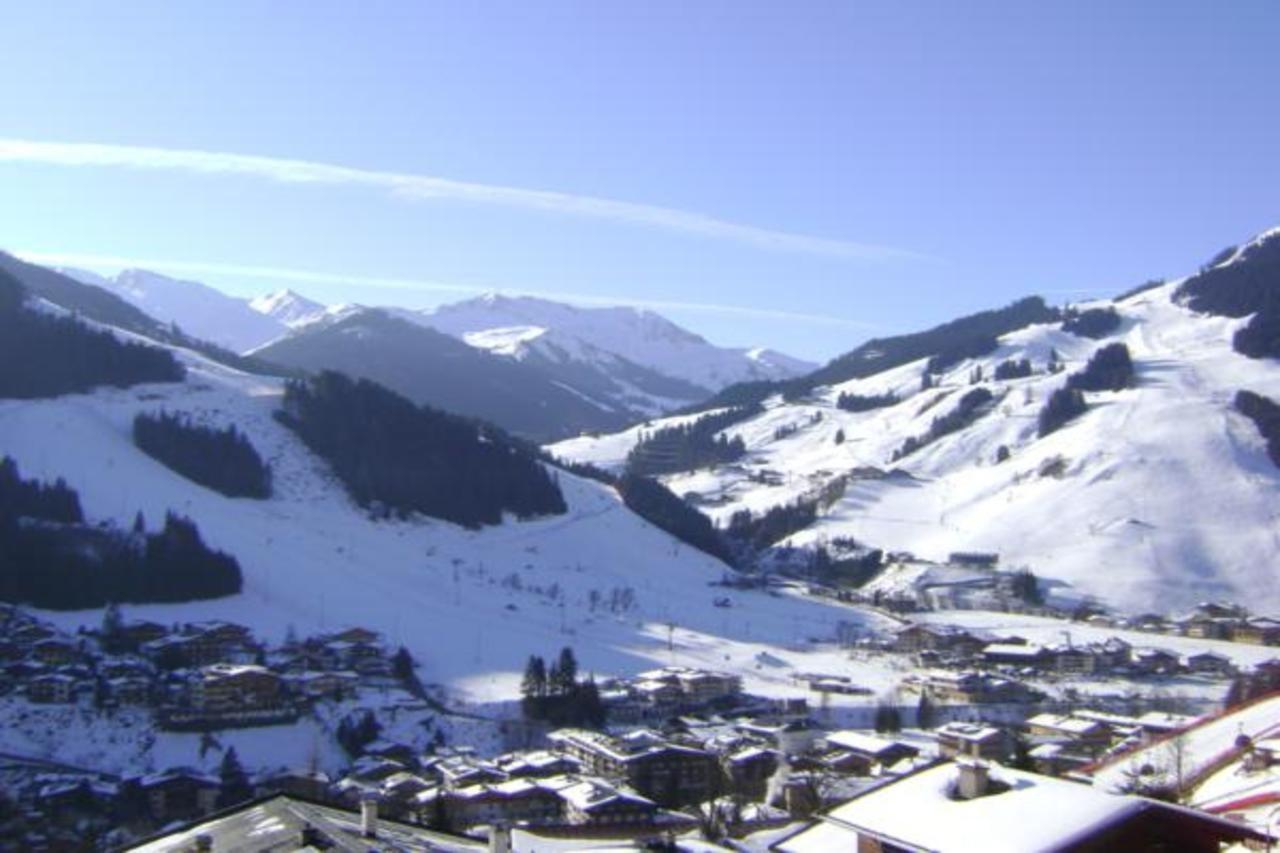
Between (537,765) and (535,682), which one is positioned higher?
(535,682)

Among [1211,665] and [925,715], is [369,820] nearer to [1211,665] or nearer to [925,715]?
[925,715]

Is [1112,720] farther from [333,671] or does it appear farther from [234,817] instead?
[234,817]

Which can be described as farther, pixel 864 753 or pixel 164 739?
pixel 164 739

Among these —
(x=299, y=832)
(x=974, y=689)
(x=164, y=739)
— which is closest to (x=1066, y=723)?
(x=974, y=689)

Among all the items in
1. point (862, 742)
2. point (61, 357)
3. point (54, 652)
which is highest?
point (61, 357)

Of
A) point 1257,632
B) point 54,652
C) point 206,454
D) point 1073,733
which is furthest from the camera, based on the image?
point 206,454

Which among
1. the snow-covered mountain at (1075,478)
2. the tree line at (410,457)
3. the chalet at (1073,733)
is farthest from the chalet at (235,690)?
the snow-covered mountain at (1075,478)

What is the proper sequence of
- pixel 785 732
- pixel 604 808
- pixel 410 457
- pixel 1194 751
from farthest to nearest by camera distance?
pixel 410 457, pixel 785 732, pixel 604 808, pixel 1194 751

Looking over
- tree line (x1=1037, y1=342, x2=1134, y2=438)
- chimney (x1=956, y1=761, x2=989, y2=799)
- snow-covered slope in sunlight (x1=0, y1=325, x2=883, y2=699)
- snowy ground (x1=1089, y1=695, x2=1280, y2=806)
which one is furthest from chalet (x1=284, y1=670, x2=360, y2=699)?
tree line (x1=1037, y1=342, x2=1134, y2=438)

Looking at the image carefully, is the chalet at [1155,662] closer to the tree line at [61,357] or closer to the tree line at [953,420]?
the tree line at [61,357]
